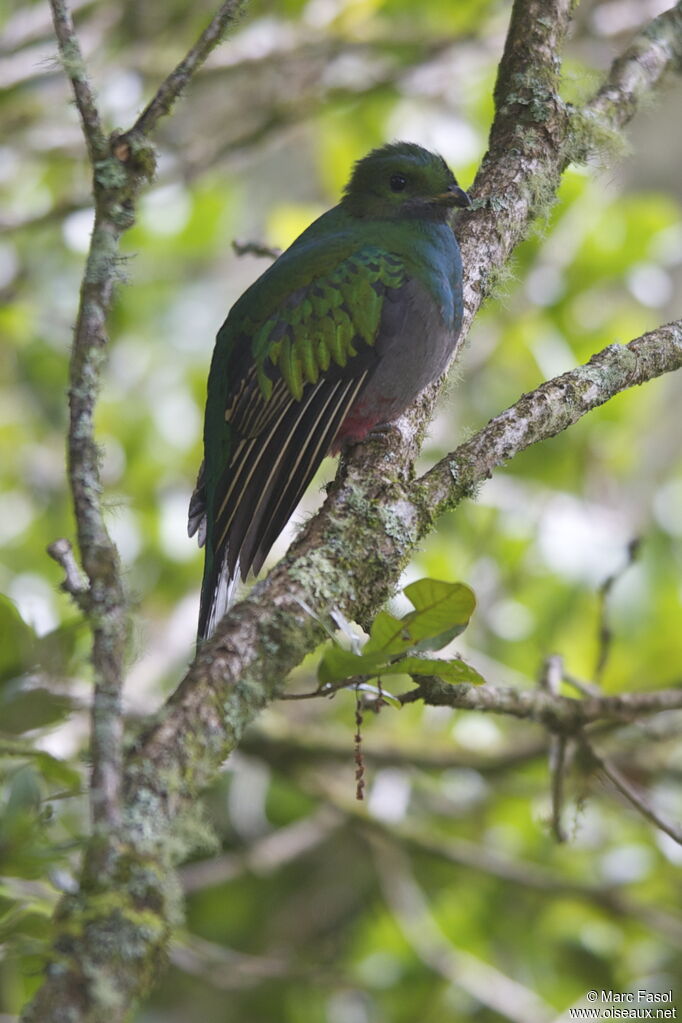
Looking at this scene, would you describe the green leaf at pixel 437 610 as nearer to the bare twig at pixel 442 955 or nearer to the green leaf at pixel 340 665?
the green leaf at pixel 340 665

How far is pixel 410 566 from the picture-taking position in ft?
14.4

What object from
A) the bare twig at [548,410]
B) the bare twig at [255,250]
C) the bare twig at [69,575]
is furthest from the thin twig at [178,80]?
the bare twig at [255,250]

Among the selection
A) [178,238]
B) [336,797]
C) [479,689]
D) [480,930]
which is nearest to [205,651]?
[479,689]

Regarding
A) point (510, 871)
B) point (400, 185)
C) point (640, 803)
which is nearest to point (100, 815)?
point (640, 803)

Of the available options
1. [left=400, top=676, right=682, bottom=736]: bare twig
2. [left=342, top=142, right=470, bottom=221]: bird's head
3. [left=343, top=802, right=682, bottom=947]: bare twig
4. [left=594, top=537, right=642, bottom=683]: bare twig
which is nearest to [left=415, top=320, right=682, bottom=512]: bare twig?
[left=400, top=676, right=682, bottom=736]: bare twig

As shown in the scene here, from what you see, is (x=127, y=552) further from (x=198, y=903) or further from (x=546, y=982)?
(x=546, y=982)

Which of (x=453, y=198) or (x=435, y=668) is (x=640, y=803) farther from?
(x=453, y=198)

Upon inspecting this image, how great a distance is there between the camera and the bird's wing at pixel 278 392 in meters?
2.90

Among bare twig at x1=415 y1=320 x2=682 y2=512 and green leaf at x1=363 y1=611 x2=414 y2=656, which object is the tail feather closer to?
bare twig at x1=415 y1=320 x2=682 y2=512

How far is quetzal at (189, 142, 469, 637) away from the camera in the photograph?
2904 mm

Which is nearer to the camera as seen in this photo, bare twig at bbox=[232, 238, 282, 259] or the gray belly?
the gray belly

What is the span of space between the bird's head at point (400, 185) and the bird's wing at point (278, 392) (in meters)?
0.29

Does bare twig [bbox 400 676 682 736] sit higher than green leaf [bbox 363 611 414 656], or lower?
higher

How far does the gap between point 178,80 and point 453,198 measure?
1466mm
